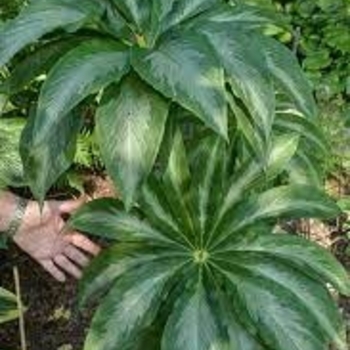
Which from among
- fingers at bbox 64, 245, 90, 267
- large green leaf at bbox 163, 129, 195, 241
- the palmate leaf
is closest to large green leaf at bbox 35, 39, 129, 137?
the palmate leaf

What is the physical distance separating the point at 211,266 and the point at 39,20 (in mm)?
670

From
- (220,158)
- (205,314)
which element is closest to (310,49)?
(220,158)

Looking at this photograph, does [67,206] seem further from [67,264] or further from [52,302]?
[52,302]

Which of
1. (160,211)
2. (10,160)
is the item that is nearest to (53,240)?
(10,160)

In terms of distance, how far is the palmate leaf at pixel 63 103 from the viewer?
1.59 meters

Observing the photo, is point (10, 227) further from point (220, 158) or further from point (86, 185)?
point (86, 185)

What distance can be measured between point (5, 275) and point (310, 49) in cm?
164

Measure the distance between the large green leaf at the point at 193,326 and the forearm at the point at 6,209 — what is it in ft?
1.75

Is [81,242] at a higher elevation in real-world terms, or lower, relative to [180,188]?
lower

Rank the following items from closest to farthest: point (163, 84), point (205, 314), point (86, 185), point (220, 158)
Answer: point (163, 84) → point (205, 314) → point (220, 158) → point (86, 185)

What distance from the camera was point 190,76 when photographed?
157 cm

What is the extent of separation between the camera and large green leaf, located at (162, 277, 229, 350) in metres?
1.83

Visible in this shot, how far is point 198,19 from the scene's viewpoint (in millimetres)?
1792

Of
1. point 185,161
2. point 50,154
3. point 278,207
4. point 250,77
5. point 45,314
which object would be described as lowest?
point 45,314
